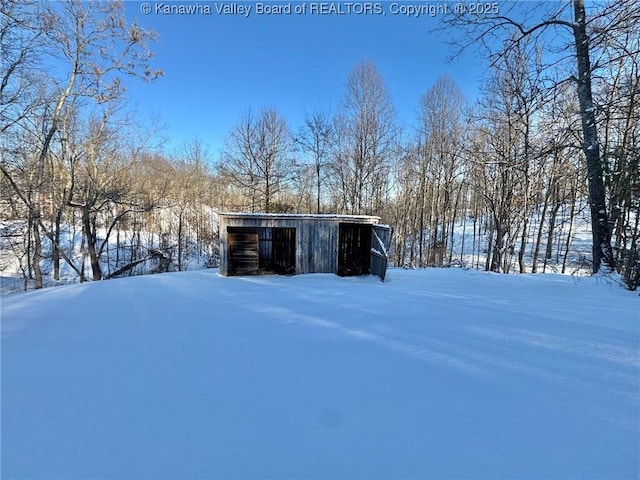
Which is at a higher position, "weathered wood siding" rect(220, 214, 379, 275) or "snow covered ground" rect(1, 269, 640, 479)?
"weathered wood siding" rect(220, 214, 379, 275)

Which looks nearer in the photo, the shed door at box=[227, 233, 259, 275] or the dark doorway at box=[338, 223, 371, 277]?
the shed door at box=[227, 233, 259, 275]

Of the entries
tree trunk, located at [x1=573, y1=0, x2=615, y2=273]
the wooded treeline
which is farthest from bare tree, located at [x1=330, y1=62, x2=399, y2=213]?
tree trunk, located at [x1=573, y1=0, x2=615, y2=273]

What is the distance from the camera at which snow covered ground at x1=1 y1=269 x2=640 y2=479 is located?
1.23 m

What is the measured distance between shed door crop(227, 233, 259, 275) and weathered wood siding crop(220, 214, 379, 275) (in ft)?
0.98

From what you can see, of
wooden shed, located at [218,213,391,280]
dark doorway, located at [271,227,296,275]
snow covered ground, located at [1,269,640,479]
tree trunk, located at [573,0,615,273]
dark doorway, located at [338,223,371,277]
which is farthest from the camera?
dark doorway, located at [338,223,371,277]

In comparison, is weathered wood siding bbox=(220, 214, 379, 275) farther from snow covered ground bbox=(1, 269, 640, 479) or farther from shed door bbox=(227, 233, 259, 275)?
snow covered ground bbox=(1, 269, 640, 479)

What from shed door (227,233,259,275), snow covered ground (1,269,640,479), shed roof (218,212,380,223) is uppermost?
shed roof (218,212,380,223)

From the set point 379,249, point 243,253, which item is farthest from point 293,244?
point 379,249

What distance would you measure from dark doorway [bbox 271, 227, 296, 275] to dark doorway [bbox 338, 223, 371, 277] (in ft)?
5.29

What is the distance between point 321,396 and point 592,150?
276 inches

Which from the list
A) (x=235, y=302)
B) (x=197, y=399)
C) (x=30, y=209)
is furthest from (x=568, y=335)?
(x=30, y=209)

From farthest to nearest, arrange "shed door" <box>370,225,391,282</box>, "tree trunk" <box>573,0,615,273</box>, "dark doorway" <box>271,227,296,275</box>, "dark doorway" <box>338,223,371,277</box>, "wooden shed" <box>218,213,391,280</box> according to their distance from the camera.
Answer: "dark doorway" <box>338,223,371,277</box>, "dark doorway" <box>271,227,296,275</box>, "wooden shed" <box>218,213,391,280</box>, "shed door" <box>370,225,391,282</box>, "tree trunk" <box>573,0,615,273</box>

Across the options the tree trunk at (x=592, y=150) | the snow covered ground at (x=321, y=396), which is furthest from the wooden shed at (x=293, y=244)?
the snow covered ground at (x=321, y=396)

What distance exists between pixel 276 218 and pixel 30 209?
9744 millimetres
